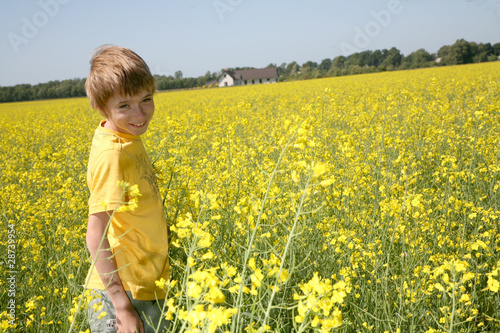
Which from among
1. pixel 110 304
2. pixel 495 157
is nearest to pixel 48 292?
pixel 110 304

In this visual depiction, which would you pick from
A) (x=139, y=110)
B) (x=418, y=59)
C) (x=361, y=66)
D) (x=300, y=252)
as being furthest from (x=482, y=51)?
(x=139, y=110)

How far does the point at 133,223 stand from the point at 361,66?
41903 millimetres

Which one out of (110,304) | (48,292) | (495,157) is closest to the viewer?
(110,304)

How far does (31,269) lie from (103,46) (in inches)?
61.9

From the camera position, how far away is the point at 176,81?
42.5 m

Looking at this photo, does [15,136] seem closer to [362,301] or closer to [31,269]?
[31,269]

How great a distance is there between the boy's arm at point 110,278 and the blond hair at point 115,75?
509mm

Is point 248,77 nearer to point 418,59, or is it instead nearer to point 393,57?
point 393,57

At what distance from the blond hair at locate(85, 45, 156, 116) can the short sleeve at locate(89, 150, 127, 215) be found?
0.27 meters

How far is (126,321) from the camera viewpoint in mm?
1435

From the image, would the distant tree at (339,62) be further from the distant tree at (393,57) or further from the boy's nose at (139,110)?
the boy's nose at (139,110)

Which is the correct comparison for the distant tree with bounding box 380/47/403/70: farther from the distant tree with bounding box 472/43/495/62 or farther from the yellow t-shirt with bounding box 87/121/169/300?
the yellow t-shirt with bounding box 87/121/169/300

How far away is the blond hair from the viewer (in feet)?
4.95

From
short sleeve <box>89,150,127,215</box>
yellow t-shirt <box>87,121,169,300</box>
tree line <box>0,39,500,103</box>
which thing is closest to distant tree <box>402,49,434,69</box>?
tree line <box>0,39,500,103</box>
